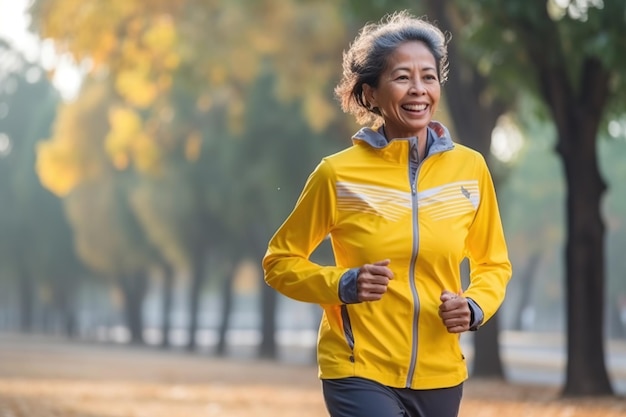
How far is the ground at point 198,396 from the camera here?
52.3 ft

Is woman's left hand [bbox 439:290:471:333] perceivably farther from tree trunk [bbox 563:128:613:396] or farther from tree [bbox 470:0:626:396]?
tree trunk [bbox 563:128:613:396]

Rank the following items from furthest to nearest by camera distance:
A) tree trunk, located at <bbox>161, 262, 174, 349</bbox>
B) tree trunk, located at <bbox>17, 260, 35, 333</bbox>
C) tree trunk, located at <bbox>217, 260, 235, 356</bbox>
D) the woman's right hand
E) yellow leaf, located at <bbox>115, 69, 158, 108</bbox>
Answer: tree trunk, located at <bbox>17, 260, 35, 333</bbox>, tree trunk, located at <bbox>161, 262, 174, 349</bbox>, tree trunk, located at <bbox>217, 260, 235, 356</bbox>, yellow leaf, located at <bbox>115, 69, 158, 108</bbox>, the woman's right hand

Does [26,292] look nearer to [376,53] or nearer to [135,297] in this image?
[135,297]

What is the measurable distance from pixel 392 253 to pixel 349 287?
172 mm

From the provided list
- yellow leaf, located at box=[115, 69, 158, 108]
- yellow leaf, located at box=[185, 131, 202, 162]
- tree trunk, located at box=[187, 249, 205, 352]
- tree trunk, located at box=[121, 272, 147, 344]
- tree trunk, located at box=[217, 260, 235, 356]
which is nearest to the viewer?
yellow leaf, located at box=[115, 69, 158, 108]

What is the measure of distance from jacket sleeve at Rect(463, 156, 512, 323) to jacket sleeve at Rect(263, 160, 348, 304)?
0.46 metres

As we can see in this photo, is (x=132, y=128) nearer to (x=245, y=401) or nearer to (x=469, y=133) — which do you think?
(x=469, y=133)

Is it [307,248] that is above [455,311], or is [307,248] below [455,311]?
above

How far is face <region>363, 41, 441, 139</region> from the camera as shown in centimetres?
451

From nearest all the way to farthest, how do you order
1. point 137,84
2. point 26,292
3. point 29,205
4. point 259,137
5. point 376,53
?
point 376,53 → point 137,84 → point 259,137 → point 29,205 → point 26,292

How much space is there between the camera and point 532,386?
22781 millimetres

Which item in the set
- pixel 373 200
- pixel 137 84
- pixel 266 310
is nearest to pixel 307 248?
pixel 373 200

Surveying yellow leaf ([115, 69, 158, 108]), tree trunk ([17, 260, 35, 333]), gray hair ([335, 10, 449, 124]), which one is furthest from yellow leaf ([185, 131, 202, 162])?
tree trunk ([17, 260, 35, 333])

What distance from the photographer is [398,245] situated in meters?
4.38
